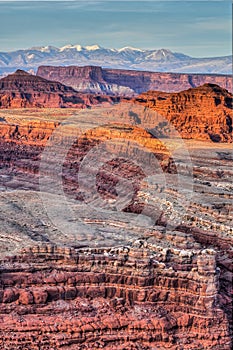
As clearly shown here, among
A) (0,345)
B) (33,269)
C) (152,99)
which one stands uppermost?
(152,99)

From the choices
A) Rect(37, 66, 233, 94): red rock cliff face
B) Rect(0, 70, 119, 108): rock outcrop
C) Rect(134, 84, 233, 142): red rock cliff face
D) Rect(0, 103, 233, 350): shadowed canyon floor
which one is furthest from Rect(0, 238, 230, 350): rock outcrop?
Rect(37, 66, 233, 94): red rock cliff face

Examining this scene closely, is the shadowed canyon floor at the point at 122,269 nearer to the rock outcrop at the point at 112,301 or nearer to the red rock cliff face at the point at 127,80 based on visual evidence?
the rock outcrop at the point at 112,301

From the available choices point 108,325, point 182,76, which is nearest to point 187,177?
point 108,325

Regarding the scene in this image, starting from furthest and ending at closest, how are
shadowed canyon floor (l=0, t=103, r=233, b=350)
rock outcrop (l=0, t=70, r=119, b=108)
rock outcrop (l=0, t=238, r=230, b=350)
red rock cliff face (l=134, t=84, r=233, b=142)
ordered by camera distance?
rock outcrop (l=0, t=70, r=119, b=108)
red rock cliff face (l=134, t=84, r=233, b=142)
shadowed canyon floor (l=0, t=103, r=233, b=350)
rock outcrop (l=0, t=238, r=230, b=350)

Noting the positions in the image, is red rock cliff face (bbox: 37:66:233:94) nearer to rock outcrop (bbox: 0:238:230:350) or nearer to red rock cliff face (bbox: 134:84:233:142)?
red rock cliff face (bbox: 134:84:233:142)

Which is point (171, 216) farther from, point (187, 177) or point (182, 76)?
point (182, 76)
